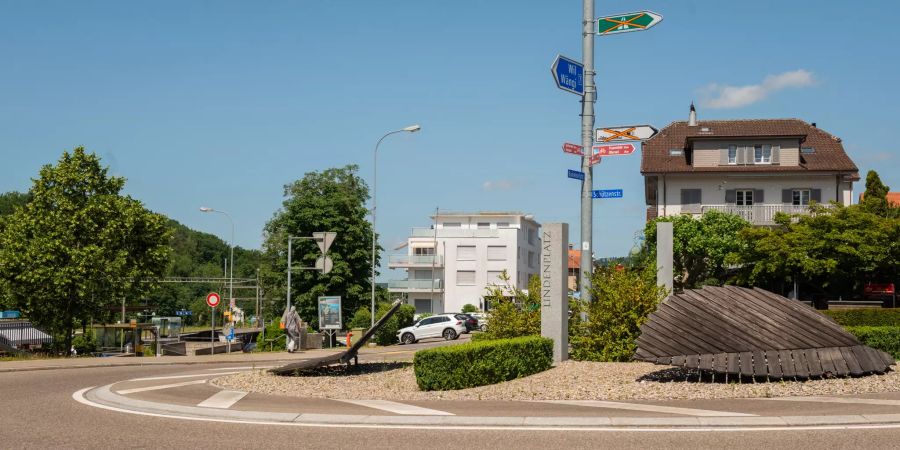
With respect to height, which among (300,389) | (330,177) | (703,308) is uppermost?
(330,177)

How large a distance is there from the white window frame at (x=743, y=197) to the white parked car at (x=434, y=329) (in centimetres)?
1776

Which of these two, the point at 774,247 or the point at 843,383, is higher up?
the point at 774,247

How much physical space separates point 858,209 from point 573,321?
24.0 meters

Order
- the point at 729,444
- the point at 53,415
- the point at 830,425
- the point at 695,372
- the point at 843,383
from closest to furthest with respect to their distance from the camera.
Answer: the point at 729,444
the point at 830,425
the point at 53,415
the point at 843,383
the point at 695,372

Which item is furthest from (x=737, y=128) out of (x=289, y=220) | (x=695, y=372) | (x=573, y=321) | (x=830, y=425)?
(x=830, y=425)

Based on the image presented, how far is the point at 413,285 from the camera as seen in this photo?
88312 millimetres

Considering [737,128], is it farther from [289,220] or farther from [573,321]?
[573,321]

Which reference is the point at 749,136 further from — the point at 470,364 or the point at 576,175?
the point at 470,364

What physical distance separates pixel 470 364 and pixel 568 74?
641 cm

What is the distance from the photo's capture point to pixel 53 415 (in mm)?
11477

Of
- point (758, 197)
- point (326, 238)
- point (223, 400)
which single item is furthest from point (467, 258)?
point (223, 400)

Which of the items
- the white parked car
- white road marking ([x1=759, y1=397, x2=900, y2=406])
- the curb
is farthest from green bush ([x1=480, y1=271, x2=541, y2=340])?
the white parked car

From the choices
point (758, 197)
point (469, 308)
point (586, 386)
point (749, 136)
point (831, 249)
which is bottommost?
point (469, 308)

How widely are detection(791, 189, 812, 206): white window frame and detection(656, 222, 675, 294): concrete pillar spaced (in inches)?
1319
